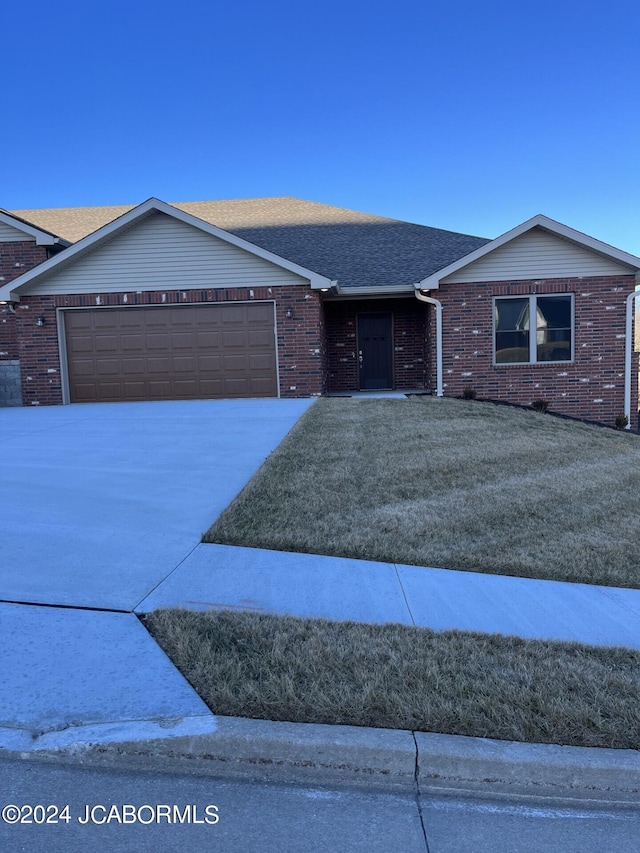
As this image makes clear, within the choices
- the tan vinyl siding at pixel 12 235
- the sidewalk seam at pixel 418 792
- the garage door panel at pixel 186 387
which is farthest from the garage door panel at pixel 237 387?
the sidewalk seam at pixel 418 792

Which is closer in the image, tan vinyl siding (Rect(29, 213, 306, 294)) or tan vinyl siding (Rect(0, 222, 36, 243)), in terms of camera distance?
tan vinyl siding (Rect(29, 213, 306, 294))

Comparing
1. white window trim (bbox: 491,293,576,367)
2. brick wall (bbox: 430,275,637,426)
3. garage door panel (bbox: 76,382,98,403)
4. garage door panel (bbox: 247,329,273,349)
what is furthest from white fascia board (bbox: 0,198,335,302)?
white window trim (bbox: 491,293,576,367)

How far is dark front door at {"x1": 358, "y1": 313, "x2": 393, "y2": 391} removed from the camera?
→ 17.2m

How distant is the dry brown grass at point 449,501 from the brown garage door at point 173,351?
5178 millimetres

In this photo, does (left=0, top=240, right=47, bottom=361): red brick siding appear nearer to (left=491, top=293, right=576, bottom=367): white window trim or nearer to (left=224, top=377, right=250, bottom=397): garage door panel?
(left=224, top=377, right=250, bottom=397): garage door panel

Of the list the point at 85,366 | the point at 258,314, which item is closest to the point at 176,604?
the point at 258,314

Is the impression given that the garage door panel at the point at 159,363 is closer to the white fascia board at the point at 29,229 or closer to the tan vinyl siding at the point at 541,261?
the white fascia board at the point at 29,229

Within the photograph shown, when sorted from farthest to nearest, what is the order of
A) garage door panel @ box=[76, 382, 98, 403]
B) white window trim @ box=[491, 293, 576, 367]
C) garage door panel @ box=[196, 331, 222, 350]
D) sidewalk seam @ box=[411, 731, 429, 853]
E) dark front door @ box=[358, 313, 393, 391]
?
dark front door @ box=[358, 313, 393, 391] < garage door panel @ box=[76, 382, 98, 403] < garage door panel @ box=[196, 331, 222, 350] < white window trim @ box=[491, 293, 576, 367] < sidewalk seam @ box=[411, 731, 429, 853]

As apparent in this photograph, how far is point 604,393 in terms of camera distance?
15086mm

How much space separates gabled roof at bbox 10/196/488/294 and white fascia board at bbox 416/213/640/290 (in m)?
0.74

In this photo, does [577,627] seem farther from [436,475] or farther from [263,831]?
[436,475]

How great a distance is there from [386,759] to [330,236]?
1844 cm

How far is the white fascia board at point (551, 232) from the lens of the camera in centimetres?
1421

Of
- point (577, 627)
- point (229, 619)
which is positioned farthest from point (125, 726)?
point (577, 627)
